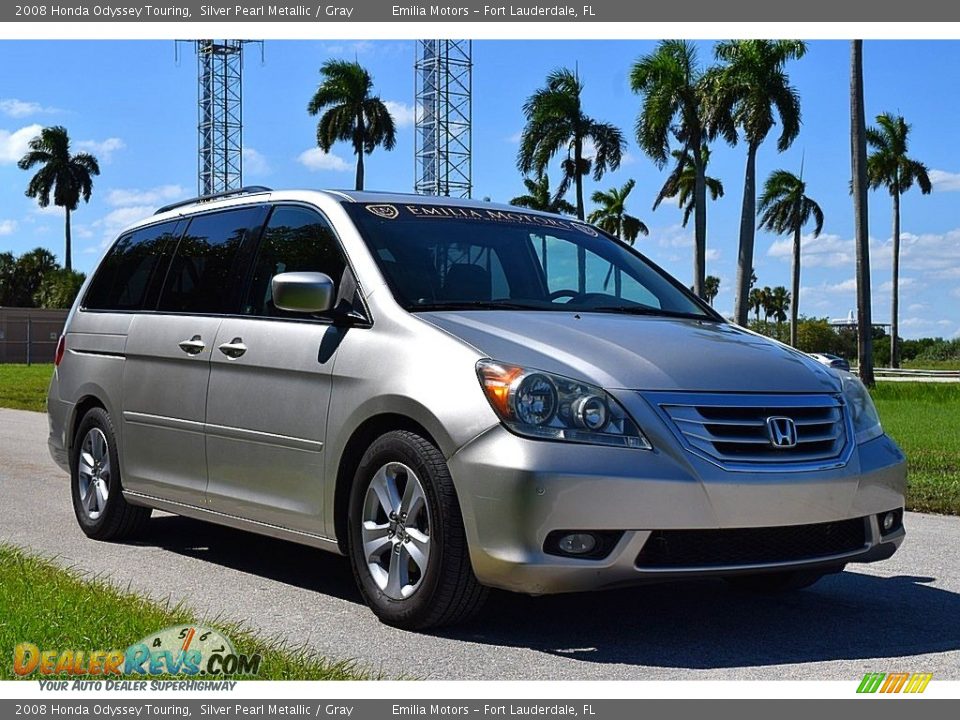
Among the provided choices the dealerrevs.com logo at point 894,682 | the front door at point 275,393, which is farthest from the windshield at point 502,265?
the dealerrevs.com logo at point 894,682

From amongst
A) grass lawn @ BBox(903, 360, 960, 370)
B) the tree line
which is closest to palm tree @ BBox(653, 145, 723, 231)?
the tree line

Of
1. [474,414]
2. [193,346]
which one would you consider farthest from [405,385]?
[193,346]

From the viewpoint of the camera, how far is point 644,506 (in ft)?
15.6

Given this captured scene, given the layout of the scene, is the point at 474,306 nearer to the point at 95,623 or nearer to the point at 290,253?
the point at 290,253

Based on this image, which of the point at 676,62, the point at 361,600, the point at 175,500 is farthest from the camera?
the point at 676,62

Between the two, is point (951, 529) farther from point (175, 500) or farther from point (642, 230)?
point (642, 230)

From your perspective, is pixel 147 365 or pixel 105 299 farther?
pixel 105 299

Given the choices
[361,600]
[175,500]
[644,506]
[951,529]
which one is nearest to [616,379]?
[644,506]

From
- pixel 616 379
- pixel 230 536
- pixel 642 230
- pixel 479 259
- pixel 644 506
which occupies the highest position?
pixel 642 230

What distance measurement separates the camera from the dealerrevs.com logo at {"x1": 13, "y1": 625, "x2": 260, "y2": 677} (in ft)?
14.4

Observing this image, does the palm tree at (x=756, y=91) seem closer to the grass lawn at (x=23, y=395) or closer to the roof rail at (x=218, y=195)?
the grass lawn at (x=23, y=395)
